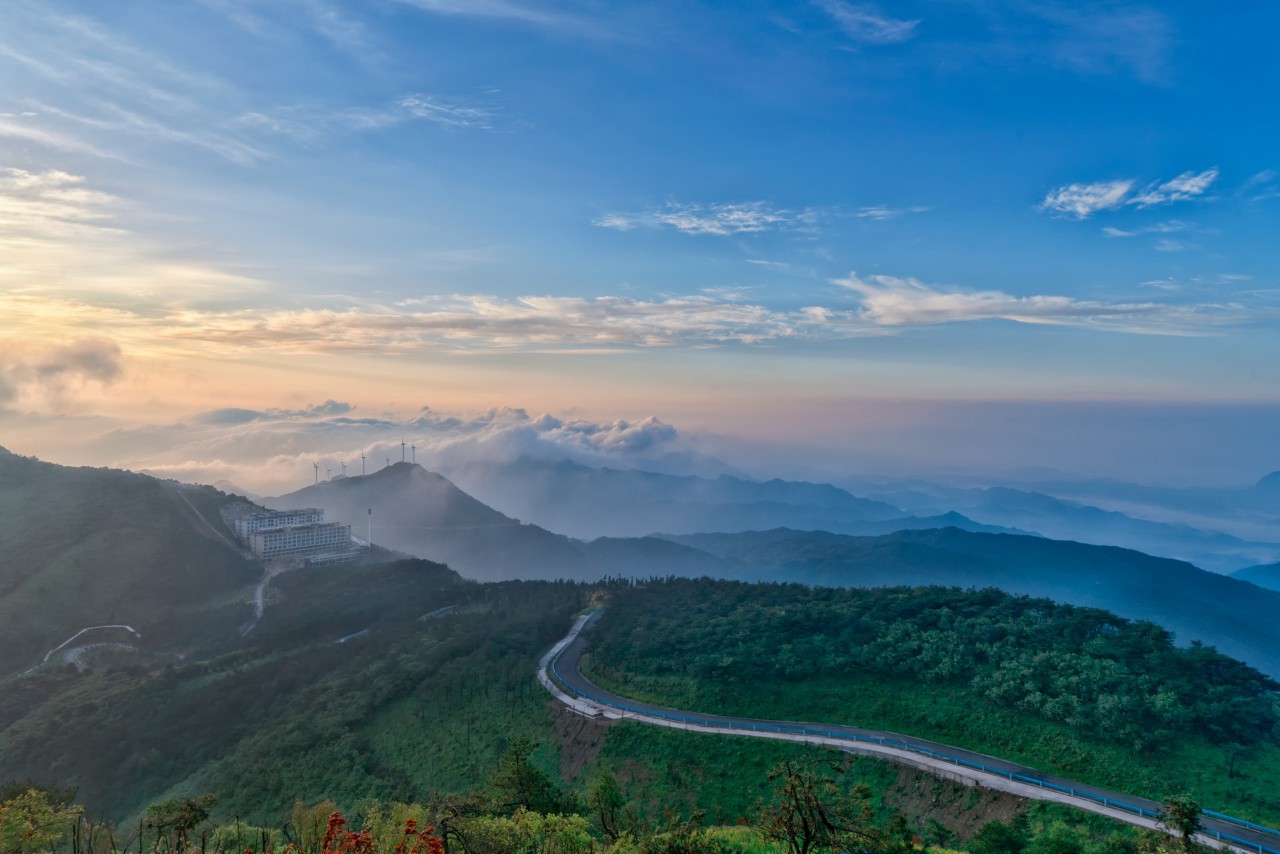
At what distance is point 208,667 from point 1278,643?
205m

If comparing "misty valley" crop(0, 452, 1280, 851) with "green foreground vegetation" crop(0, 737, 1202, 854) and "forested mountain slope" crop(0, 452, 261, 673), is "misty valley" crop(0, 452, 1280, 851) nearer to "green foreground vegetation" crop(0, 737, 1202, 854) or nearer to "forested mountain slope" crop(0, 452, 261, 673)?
"green foreground vegetation" crop(0, 737, 1202, 854)

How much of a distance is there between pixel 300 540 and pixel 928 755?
431ft

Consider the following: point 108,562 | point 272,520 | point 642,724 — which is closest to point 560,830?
point 642,724

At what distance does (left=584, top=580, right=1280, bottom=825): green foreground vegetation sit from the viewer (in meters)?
33.9

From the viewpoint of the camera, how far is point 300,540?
135m

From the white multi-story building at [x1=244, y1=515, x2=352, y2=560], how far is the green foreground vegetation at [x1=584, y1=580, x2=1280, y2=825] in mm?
95385

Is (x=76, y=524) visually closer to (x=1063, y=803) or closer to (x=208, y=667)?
(x=208, y=667)

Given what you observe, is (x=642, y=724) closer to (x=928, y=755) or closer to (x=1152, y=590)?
(x=928, y=755)

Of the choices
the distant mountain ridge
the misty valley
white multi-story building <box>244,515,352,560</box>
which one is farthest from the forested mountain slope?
the distant mountain ridge

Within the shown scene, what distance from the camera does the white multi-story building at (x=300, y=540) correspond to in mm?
129375

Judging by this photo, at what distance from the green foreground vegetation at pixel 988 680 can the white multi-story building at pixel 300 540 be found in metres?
95.4

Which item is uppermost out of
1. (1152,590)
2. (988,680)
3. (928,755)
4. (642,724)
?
(988,680)

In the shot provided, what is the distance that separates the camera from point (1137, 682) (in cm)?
3828

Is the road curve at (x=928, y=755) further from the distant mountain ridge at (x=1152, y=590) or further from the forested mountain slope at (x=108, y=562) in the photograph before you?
the distant mountain ridge at (x=1152, y=590)
